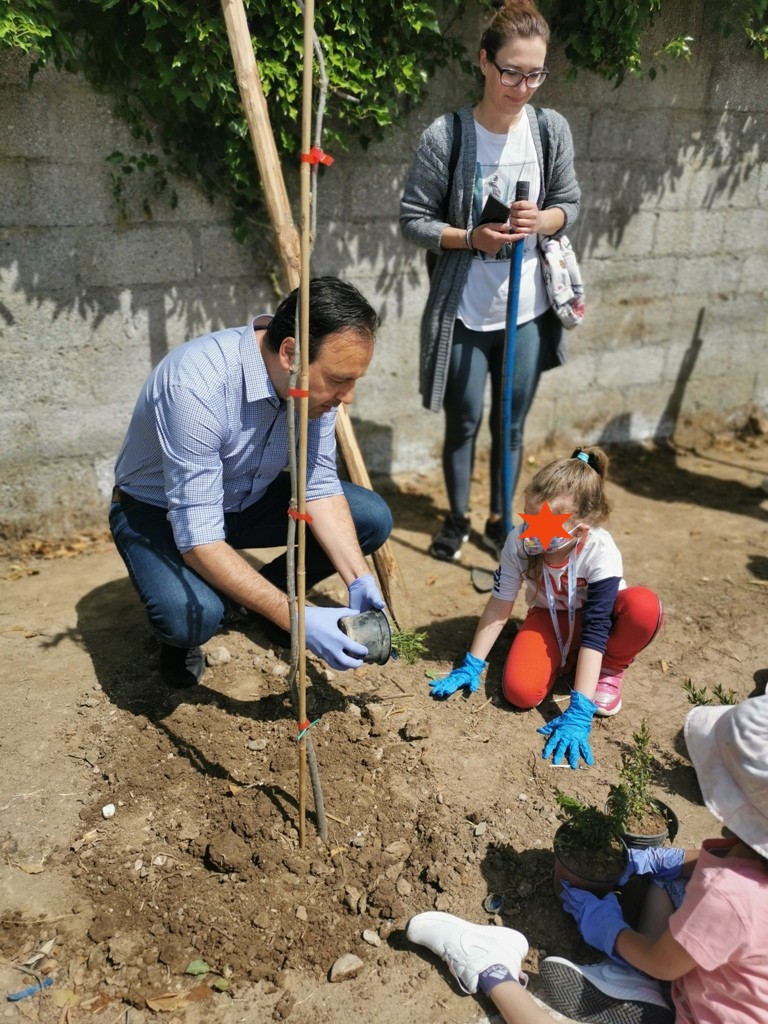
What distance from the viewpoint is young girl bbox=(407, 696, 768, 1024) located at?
1798 mm

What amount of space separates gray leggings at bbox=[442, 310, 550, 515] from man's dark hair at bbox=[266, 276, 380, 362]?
4.07 ft

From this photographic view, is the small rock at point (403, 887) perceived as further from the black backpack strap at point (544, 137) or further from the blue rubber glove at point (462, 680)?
Answer: the black backpack strap at point (544, 137)

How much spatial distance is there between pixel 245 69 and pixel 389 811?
2.71 meters

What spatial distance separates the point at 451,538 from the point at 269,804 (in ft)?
5.88

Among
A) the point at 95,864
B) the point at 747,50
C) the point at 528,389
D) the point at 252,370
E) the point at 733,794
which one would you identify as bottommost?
the point at 95,864

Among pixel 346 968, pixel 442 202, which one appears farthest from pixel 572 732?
pixel 442 202

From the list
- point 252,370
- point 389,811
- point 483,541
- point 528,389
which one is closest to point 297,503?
point 252,370

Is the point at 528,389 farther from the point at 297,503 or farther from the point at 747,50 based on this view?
the point at 747,50

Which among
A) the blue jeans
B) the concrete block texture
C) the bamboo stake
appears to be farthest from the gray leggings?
the bamboo stake

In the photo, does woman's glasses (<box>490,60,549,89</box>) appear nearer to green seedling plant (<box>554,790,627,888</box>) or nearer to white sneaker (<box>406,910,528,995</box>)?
green seedling plant (<box>554,790,627,888</box>)

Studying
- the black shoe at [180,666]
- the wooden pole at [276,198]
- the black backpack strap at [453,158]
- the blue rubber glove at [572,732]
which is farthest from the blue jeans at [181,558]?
the black backpack strap at [453,158]

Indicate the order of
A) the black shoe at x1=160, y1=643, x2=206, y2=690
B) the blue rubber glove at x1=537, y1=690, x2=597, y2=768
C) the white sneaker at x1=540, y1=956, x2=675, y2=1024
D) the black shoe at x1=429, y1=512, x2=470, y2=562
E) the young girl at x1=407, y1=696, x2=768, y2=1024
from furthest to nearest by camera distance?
the black shoe at x1=429, y1=512, x2=470, y2=562 → the black shoe at x1=160, y1=643, x2=206, y2=690 → the blue rubber glove at x1=537, y1=690, x2=597, y2=768 → the white sneaker at x1=540, y1=956, x2=675, y2=1024 → the young girl at x1=407, y1=696, x2=768, y2=1024

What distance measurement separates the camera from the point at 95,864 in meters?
2.53

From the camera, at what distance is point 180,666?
124 inches
